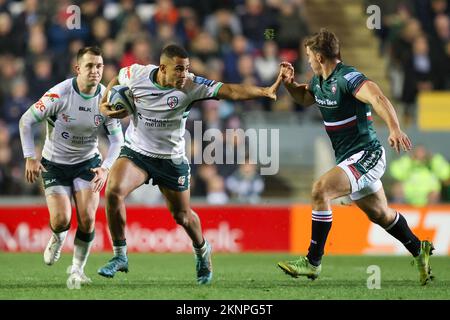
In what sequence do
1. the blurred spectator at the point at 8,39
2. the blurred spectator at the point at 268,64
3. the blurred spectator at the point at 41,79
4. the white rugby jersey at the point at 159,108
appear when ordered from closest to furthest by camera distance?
the white rugby jersey at the point at 159,108 → the blurred spectator at the point at 41,79 → the blurred spectator at the point at 268,64 → the blurred spectator at the point at 8,39

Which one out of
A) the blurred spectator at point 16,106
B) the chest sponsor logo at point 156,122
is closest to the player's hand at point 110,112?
the chest sponsor logo at point 156,122

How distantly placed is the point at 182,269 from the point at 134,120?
9.21 ft

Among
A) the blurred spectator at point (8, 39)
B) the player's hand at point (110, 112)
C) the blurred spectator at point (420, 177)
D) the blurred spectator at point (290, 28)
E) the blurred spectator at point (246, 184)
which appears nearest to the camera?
the player's hand at point (110, 112)

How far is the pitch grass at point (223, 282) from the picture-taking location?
9680 mm

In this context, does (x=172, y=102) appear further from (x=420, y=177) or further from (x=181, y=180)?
(x=420, y=177)

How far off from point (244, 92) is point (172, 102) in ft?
2.32

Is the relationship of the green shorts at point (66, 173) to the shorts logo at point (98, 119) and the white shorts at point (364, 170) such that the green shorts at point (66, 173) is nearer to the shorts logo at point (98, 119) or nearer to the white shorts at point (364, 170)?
the shorts logo at point (98, 119)

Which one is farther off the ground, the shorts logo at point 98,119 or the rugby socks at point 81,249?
the shorts logo at point 98,119

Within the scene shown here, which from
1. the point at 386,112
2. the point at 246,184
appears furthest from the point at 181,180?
the point at 246,184

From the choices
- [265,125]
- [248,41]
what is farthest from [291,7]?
[265,125]

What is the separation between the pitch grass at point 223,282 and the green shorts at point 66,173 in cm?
97

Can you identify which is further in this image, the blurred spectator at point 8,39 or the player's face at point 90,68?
the blurred spectator at point 8,39

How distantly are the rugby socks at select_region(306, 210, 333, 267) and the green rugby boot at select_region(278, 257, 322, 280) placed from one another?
0.14 feet

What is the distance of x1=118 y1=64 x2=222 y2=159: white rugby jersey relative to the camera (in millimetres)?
10492
